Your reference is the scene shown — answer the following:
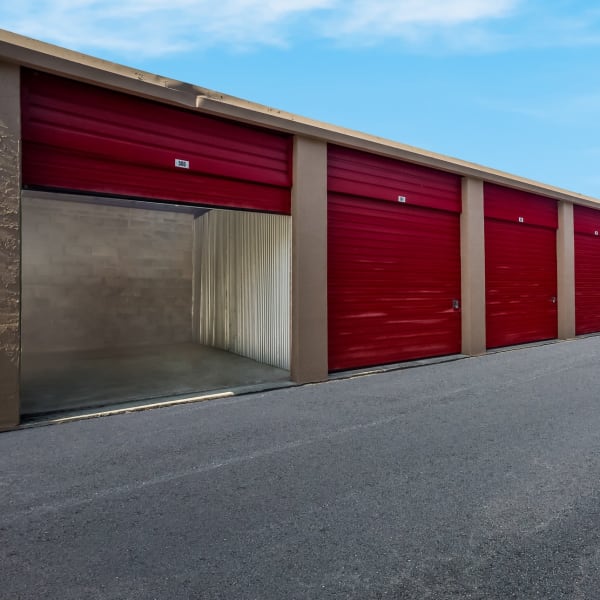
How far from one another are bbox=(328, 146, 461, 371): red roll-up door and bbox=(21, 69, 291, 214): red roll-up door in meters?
1.37

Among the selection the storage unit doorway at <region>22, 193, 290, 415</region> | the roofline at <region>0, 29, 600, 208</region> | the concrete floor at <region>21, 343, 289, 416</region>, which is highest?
the roofline at <region>0, 29, 600, 208</region>

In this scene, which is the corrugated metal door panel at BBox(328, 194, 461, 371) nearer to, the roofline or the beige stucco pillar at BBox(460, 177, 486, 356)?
the beige stucco pillar at BBox(460, 177, 486, 356)

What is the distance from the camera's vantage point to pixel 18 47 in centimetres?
466

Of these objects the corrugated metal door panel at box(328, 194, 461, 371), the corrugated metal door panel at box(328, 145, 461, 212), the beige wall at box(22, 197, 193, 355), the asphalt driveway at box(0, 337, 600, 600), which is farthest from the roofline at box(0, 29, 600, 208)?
the beige wall at box(22, 197, 193, 355)

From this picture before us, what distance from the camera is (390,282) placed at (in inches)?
328

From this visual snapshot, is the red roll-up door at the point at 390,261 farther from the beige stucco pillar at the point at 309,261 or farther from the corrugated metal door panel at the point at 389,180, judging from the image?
the beige stucco pillar at the point at 309,261

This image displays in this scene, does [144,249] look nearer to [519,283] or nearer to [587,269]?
[519,283]

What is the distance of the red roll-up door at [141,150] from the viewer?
506 centimetres

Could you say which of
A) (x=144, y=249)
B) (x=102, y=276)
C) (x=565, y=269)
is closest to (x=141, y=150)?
(x=102, y=276)

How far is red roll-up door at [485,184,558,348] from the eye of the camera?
10281 mm

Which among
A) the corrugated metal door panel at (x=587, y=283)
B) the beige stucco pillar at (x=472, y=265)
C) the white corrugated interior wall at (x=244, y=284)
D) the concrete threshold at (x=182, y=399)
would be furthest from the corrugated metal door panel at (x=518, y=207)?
the white corrugated interior wall at (x=244, y=284)

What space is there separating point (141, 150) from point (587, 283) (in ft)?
45.0

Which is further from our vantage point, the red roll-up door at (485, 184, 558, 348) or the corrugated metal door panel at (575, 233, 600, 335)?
the corrugated metal door panel at (575, 233, 600, 335)

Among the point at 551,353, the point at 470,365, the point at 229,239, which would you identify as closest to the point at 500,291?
the point at 551,353
